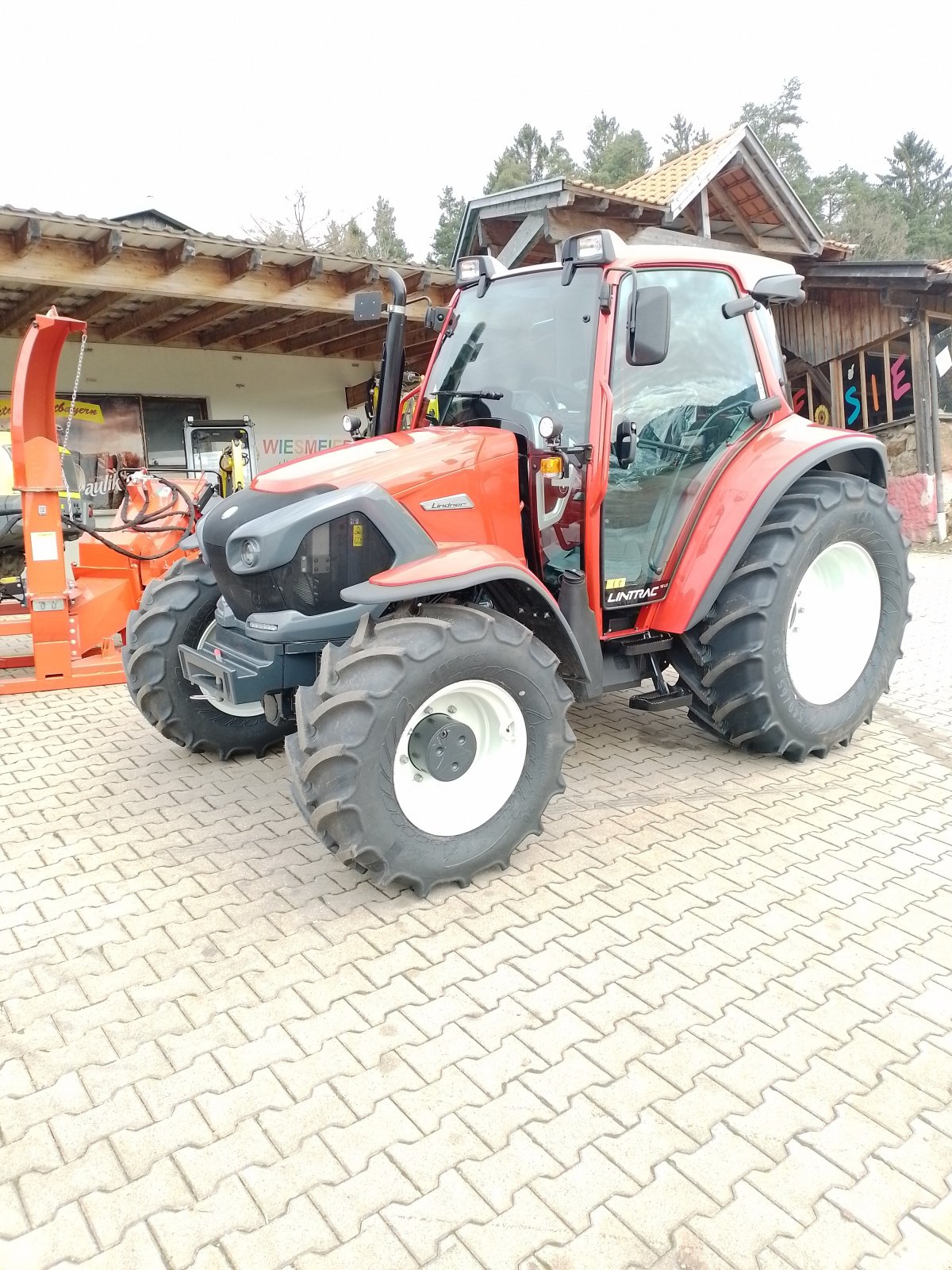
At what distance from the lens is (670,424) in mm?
3791

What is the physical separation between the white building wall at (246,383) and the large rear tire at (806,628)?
9208 mm

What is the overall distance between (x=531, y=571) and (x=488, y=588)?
12.5 inches

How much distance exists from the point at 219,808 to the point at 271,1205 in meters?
2.13

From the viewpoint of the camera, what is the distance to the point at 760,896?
3.10 meters

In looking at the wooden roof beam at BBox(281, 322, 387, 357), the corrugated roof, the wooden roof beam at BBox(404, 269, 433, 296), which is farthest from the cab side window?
the wooden roof beam at BBox(281, 322, 387, 357)

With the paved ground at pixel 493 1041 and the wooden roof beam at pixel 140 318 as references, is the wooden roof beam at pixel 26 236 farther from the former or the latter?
the paved ground at pixel 493 1041

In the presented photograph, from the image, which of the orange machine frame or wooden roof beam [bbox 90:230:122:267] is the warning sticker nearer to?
the orange machine frame

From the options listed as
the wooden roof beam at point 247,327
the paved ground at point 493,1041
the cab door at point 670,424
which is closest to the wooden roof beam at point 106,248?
the wooden roof beam at point 247,327

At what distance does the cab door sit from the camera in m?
3.64

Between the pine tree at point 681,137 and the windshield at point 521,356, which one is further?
the pine tree at point 681,137

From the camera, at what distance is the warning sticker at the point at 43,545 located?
5.61m

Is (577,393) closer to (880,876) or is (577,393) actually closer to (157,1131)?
(880,876)

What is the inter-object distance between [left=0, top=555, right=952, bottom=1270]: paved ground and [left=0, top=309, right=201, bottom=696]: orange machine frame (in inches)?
78.7

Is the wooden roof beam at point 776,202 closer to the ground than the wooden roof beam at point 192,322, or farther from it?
farther from it
